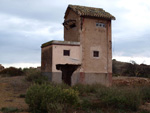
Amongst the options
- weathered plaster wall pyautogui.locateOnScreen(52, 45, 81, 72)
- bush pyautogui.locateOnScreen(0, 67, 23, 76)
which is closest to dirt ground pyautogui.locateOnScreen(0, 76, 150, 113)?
weathered plaster wall pyautogui.locateOnScreen(52, 45, 81, 72)

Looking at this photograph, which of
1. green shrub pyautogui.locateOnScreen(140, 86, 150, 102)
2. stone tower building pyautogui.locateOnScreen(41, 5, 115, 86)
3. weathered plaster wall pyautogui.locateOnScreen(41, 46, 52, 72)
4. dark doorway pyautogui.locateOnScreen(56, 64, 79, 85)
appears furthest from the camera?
dark doorway pyautogui.locateOnScreen(56, 64, 79, 85)

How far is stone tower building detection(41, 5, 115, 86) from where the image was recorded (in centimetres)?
1850

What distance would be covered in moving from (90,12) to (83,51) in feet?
12.5

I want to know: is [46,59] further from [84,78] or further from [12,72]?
[12,72]

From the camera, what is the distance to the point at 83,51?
63.9 ft

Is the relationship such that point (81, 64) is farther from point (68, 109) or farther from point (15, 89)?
point (68, 109)

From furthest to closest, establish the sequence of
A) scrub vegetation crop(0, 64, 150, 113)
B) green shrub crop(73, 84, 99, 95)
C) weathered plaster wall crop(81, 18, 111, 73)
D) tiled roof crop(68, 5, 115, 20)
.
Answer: tiled roof crop(68, 5, 115, 20), weathered plaster wall crop(81, 18, 111, 73), green shrub crop(73, 84, 99, 95), scrub vegetation crop(0, 64, 150, 113)

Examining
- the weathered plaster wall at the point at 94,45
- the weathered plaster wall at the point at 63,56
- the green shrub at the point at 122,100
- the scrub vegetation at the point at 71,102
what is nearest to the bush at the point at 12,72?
the weathered plaster wall at the point at 63,56

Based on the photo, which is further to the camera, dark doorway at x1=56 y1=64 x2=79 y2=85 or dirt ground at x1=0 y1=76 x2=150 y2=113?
dark doorway at x1=56 y1=64 x2=79 y2=85

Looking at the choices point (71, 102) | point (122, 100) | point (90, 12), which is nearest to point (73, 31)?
point (90, 12)

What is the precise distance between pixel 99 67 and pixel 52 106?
11.4 meters

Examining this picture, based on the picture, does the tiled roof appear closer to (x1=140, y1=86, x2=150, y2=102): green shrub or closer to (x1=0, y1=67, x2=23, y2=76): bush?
(x1=140, y1=86, x2=150, y2=102): green shrub

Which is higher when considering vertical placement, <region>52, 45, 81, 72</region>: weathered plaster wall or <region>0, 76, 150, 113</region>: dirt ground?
<region>52, 45, 81, 72</region>: weathered plaster wall

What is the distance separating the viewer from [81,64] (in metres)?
19.2
